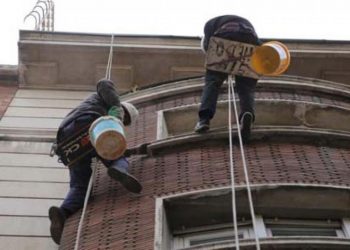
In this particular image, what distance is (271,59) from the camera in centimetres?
845

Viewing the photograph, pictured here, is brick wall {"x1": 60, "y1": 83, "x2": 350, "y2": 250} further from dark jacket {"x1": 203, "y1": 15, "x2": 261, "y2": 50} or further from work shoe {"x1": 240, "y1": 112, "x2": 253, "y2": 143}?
dark jacket {"x1": 203, "y1": 15, "x2": 261, "y2": 50}

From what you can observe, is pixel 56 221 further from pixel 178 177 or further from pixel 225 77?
pixel 225 77

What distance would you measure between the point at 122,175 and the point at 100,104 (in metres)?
1.08

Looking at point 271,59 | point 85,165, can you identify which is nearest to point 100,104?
point 85,165

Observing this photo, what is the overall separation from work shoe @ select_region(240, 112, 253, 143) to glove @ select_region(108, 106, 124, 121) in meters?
1.36

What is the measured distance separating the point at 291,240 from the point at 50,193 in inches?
149

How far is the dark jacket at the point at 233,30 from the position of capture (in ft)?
29.0

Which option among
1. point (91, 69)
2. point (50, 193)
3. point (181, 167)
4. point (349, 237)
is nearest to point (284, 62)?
point (181, 167)

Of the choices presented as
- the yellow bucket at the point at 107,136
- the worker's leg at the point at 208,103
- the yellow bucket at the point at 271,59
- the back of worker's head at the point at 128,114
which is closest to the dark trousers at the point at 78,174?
the yellow bucket at the point at 107,136

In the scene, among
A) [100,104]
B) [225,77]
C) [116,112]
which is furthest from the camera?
[225,77]

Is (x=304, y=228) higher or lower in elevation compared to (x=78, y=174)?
lower

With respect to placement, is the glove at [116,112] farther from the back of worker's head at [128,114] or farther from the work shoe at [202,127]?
the work shoe at [202,127]

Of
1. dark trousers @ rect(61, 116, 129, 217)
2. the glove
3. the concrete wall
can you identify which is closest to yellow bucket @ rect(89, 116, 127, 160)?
dark trousers @ rect(61, 116, 129, 217)

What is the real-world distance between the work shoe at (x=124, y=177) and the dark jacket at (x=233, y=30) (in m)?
2.08
